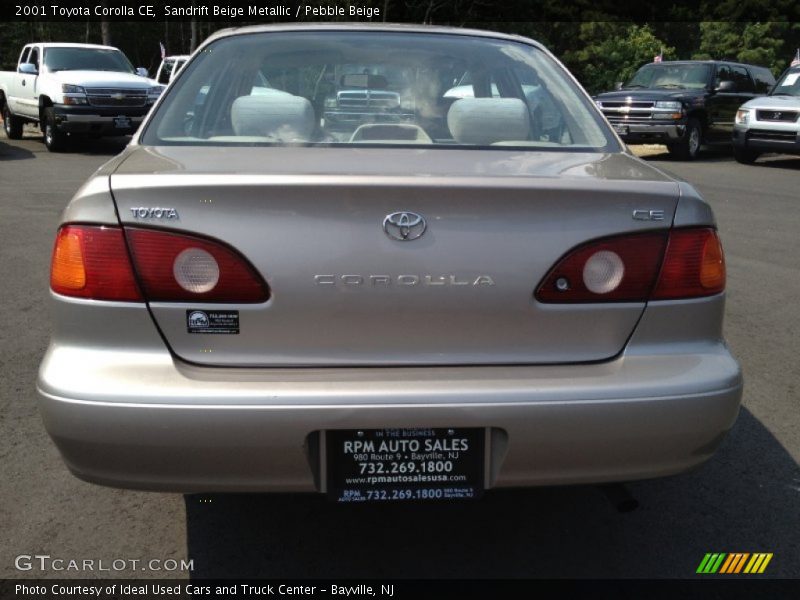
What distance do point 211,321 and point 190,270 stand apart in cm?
14

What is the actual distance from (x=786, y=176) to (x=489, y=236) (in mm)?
13566

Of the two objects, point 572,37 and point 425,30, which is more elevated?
point 425,30

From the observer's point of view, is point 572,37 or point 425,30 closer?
point 425,30

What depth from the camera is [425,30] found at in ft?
12.0

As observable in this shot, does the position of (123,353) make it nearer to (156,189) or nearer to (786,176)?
(156,189)

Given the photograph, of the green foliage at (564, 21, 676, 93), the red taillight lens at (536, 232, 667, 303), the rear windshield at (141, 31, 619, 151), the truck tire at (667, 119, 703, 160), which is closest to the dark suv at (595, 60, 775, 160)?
the truck tire at (667, 119, 703, 160)

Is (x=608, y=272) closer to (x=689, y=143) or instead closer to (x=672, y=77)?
(x=689, y=143)

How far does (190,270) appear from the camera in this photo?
235 centimetres

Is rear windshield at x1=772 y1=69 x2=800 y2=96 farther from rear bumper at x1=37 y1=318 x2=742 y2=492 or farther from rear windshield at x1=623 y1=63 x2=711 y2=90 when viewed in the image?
rear bumper at x1=37 y1=318 x2=742 y2=492

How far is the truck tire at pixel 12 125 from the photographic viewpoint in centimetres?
1925

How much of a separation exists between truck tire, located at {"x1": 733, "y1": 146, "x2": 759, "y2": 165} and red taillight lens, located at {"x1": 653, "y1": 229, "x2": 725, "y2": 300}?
47.8 feet

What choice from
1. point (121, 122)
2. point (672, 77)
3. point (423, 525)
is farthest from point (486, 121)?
point (672, 77)

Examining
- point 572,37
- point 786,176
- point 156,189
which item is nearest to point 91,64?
point 786,176

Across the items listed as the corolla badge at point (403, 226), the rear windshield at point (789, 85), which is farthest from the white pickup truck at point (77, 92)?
the corolla badge at point (403, 226)
